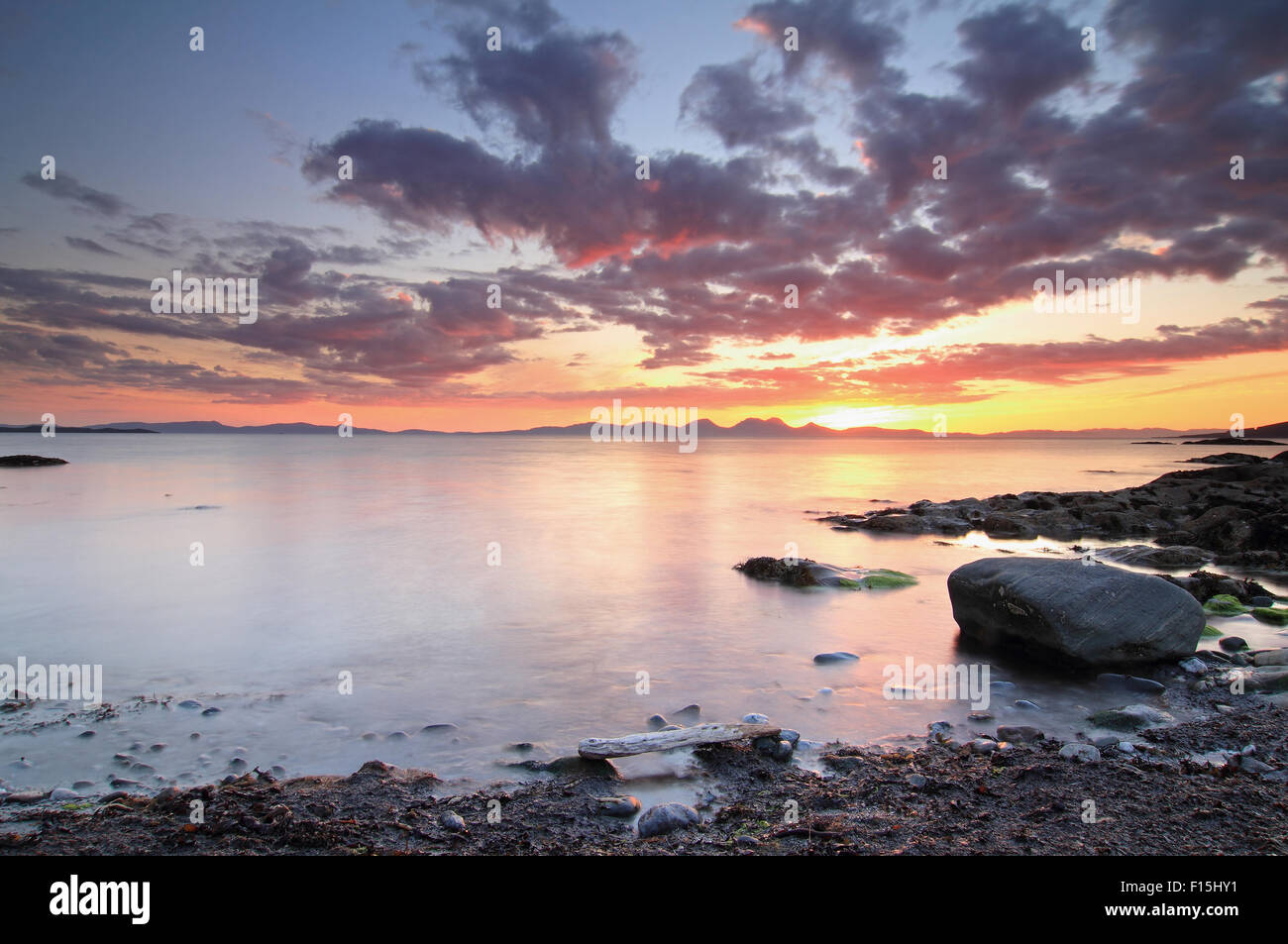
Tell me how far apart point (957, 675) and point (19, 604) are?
17.1 metres

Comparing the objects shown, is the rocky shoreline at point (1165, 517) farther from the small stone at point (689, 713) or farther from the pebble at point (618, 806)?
the pebble at point (618, 806)

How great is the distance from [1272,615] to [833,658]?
830 cm

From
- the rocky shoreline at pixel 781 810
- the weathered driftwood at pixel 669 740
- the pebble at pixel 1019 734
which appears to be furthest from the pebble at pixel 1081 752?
the weathered driftwood at pixel 669 740

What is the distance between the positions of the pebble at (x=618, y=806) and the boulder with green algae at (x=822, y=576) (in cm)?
1036

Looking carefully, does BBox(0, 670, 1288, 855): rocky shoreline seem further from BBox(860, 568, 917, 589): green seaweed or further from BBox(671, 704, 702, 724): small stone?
BBox(860, 568, 917, 589): green seaweed

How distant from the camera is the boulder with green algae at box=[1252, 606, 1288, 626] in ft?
37.0

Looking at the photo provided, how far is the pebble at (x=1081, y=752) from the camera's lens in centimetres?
582

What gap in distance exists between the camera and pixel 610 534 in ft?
79.9

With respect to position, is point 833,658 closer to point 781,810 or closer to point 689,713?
point 689,713

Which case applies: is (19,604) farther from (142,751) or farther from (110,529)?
(110,529)

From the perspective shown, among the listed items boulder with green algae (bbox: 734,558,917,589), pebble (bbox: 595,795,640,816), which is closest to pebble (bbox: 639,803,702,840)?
pebble (bbox: 595,795,640,816)

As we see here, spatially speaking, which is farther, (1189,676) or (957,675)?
(957,675)
